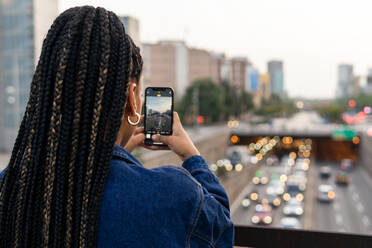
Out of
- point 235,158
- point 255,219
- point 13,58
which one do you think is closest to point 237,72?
point 235,158

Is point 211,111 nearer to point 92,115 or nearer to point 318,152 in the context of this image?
point 318,152

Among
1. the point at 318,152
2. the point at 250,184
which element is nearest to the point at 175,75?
the point at 318,152

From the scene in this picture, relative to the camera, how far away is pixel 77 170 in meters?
0.54

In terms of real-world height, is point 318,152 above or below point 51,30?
below

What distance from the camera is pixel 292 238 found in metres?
0.93

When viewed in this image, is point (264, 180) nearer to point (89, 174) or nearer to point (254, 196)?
point (254, 196)

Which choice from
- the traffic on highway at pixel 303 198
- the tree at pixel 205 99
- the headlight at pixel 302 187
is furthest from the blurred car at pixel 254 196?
the tree at pixel 205 99

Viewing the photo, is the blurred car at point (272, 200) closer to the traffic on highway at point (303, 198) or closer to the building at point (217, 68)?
the traffic on highway at point (303, 198)

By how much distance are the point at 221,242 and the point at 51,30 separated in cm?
39

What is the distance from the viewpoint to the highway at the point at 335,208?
10.6m

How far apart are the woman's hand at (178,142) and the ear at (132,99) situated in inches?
3.5

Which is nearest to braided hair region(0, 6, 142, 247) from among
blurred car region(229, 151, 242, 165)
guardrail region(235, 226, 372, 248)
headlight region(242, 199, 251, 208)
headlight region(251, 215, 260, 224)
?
guardrail region(235, 226, 372, 248)

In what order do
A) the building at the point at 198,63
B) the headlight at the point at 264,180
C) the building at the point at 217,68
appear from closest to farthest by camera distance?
the headlight at the point at 264,180 → the building at the point at 198,63 → the building at the point at 217,68

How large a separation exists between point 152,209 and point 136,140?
211 millimetres
